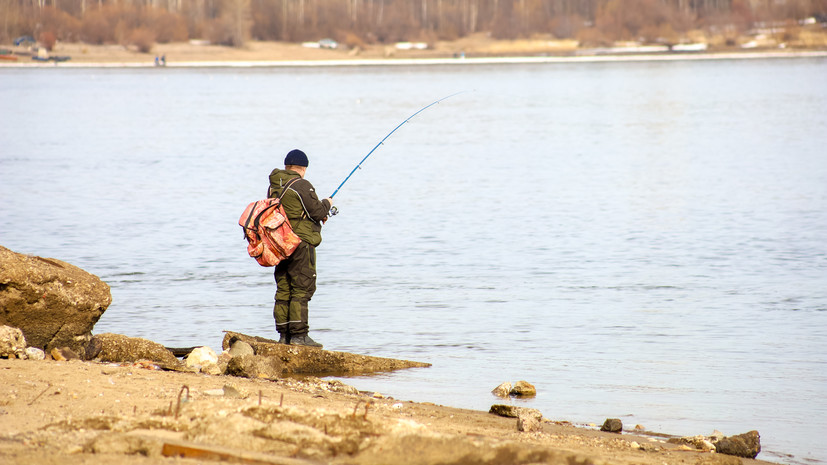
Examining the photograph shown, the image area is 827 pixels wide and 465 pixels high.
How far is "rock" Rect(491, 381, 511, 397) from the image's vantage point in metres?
6.66

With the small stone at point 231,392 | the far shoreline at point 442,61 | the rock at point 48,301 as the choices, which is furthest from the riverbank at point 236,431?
the far shoreline at point 442,61

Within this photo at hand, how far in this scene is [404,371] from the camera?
283 inches

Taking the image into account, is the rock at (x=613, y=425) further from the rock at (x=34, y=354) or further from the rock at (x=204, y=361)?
the rock at (x=34, y=354)

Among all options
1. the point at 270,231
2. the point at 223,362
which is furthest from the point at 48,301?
the point at 270,231

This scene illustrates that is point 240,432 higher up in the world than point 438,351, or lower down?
higher up

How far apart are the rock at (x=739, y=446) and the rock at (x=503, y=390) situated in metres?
1.55

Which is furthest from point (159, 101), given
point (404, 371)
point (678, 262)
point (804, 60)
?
point (804, 60)

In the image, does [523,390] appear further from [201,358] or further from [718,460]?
[201,358]

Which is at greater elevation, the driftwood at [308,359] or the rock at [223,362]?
the rock at [223,362]

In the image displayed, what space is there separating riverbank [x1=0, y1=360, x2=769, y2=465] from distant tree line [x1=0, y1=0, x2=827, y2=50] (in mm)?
81932

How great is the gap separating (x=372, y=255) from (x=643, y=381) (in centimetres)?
580

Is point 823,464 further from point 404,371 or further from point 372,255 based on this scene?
point 372,255

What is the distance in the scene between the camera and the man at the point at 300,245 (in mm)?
6590

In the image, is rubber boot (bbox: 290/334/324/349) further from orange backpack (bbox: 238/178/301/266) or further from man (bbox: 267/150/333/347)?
orange backpack (bbox: 238/178/301/266)
